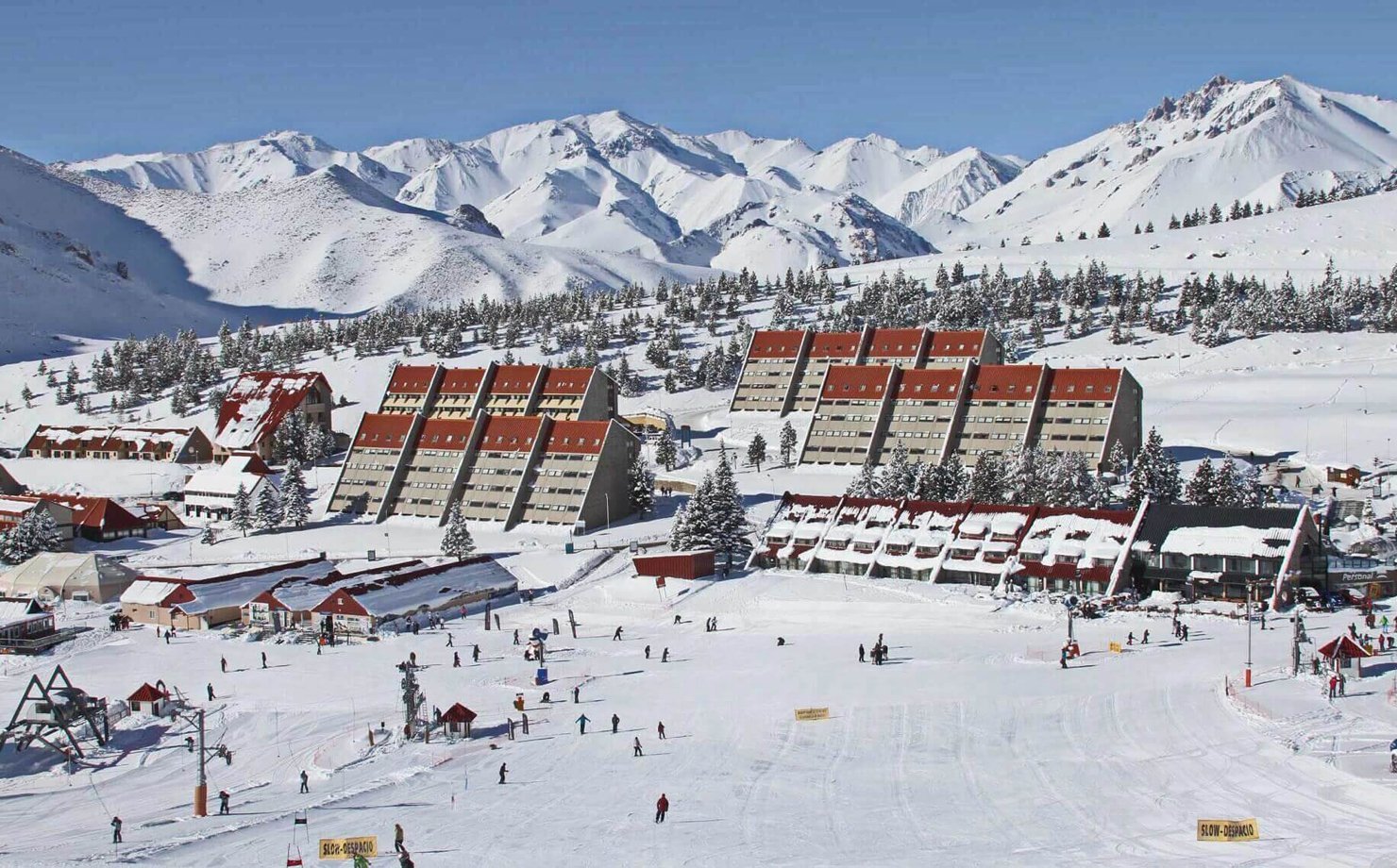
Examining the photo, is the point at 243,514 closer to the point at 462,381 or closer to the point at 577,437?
the point at 577,437

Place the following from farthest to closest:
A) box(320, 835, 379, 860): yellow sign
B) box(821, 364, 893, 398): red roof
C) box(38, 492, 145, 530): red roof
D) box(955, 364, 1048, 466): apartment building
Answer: box(821, 364, 893, 398): red roof → box(955, 364, 1048, 466): apartment building → box(38, 492, 145, 530): red roof → box(320, 835, 379, 860): yellow sign

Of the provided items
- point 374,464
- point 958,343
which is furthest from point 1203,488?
point 374,464

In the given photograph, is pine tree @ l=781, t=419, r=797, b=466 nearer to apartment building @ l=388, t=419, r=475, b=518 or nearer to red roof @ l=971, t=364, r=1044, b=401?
red roof @ l=971, t=364, r=1044, b=401

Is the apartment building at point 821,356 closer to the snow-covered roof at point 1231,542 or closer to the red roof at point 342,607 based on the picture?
the snow-covered roof at point 1231,542

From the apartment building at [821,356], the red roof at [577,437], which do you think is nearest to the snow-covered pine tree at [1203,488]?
the red roof at [577,437]

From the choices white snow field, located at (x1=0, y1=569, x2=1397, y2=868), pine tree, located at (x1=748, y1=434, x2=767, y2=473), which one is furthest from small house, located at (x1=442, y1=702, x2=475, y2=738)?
pine tree, located at (x1=748, y1=434, x2=767, y2=473)

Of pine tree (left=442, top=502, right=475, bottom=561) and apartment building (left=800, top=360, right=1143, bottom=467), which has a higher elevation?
apartment building (left=800, top=360, right=1143, bottom=467)

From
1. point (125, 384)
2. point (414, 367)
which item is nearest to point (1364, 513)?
point (414, 367)

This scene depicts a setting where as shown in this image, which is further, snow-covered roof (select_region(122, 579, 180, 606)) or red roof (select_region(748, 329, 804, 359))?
red roof (select_region(748, 329, 804, 359))
